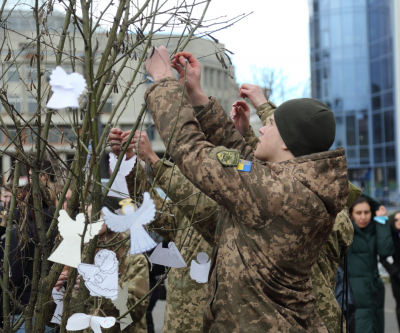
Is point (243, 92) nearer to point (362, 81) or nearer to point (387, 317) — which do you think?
point (387, 317)

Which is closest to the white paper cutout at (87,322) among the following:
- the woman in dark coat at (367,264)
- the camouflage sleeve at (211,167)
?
the camouflage sleeve at (211,167)

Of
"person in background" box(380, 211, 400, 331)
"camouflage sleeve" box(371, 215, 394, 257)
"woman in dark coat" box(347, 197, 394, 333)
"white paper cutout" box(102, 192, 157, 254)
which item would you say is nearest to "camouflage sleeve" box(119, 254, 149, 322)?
"white paper cutout" box(102, 192, 157, 254)

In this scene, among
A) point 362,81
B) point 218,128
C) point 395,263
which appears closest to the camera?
point 218,128

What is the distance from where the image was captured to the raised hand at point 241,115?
2662 millimetres

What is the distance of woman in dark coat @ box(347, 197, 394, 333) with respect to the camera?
529 cm

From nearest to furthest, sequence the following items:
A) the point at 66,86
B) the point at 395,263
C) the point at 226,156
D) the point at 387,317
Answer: the point at 66,86 → the point at 226,156 → the point at 395,263 → the point at 387,317

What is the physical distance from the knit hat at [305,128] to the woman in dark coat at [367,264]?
12.7 ft

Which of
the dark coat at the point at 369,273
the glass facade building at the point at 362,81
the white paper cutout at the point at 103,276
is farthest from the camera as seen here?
the glass facade building at the point at 362,81

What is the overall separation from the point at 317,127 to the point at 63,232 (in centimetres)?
93

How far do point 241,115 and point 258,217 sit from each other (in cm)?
119

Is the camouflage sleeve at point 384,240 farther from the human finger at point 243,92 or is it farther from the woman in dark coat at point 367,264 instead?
the human finger at point 243,92

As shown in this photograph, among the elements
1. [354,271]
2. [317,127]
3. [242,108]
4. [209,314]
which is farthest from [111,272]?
[354,271]

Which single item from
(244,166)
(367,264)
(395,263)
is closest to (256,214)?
(244,166)

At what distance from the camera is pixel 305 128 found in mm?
1749
